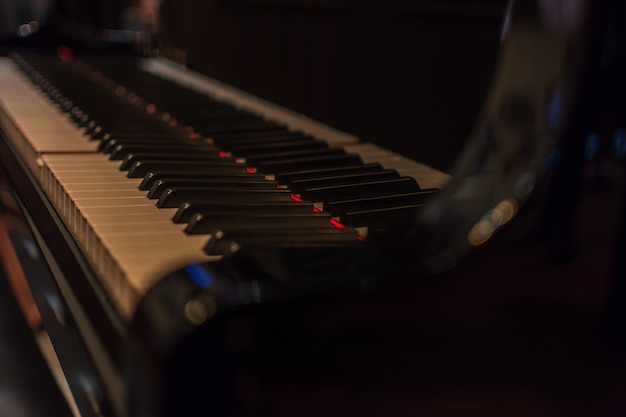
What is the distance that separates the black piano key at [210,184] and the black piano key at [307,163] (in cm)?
5

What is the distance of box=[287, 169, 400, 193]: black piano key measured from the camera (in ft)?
2.81

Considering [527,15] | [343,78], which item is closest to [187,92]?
[343,78]

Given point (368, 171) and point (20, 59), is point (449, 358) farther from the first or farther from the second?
point (20, 59)

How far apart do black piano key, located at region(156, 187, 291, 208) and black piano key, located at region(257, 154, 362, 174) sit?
4.2 inches

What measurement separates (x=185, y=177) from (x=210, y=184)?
46 mm

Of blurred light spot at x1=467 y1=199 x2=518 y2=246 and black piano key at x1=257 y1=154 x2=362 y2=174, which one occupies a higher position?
blurred light spot at x1=467 y1=199 x2=518 y2=246

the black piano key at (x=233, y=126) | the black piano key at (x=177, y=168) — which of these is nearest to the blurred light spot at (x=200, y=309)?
the black piano key at (x=177, y=168)

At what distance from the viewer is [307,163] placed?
3.16ft

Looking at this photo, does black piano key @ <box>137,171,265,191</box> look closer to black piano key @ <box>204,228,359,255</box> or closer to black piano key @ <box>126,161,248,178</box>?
black piano key @ <box>126,161,248,178</box>


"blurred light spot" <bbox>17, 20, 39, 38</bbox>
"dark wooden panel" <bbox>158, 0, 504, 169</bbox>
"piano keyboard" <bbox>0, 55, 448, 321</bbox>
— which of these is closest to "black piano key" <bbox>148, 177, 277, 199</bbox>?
"piano keyboard" <bbox>0, 55, 448, 321</bbox>

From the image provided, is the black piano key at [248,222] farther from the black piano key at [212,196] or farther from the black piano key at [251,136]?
the black piano key at [251,136]

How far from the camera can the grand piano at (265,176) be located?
0.43 metres

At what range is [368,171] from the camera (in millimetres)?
917

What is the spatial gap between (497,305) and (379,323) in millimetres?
93
